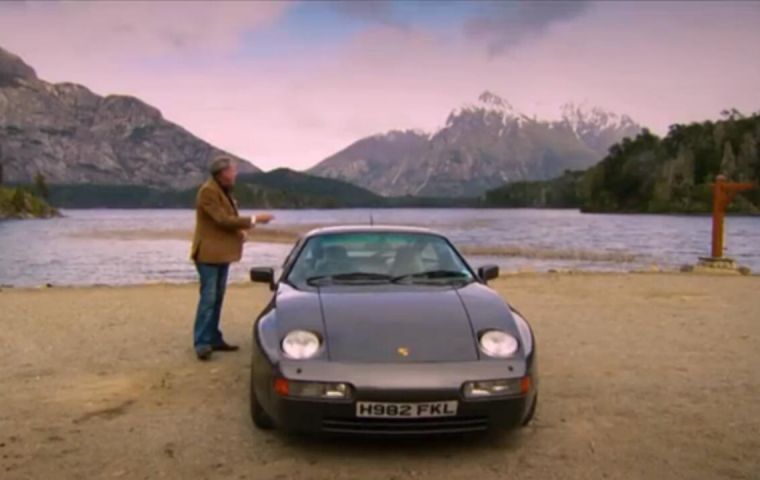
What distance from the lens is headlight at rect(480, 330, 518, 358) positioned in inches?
178

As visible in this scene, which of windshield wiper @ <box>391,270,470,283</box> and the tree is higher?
the tree

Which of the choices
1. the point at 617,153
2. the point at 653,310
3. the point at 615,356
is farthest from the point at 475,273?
the point at 617,153

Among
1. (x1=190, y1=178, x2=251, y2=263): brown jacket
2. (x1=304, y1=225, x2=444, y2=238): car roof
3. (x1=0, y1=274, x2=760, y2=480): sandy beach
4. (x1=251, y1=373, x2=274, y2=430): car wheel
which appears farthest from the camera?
(x1=190, y1=178, x2=251, y2=263): brown jacket

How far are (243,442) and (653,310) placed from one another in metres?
8.45

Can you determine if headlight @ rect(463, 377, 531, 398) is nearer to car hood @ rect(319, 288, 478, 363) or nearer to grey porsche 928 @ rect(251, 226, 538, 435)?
grey porsche 928 @ rect(251, 226, 538, 435)

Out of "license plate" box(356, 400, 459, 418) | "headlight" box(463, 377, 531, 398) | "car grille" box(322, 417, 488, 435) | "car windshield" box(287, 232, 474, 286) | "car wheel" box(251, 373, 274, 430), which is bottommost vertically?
"car wheel" box(251, 373, 274, 430)

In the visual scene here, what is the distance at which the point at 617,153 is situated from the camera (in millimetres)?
157875

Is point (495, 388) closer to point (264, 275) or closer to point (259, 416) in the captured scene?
point (259, 416)

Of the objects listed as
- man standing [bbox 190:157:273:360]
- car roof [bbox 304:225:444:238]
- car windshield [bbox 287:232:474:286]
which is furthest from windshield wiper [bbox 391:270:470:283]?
man standing [bbox 190:157:273:360]

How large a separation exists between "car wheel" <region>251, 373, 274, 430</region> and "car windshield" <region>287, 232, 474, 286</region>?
0.97 meters

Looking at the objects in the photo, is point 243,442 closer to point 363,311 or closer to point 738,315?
point 363,311

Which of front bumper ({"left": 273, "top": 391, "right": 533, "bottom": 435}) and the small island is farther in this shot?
the small island

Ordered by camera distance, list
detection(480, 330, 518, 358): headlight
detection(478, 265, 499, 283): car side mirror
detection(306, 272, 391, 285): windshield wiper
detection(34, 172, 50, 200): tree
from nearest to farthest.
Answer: detection(480, 330, 518, 358): headlight, detection(306, 272, 391, 285): windshield wiper, detection(478, 265, 499, 283): car side mirror, detection(34, 172, 50, 200): tree

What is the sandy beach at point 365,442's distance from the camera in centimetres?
435
